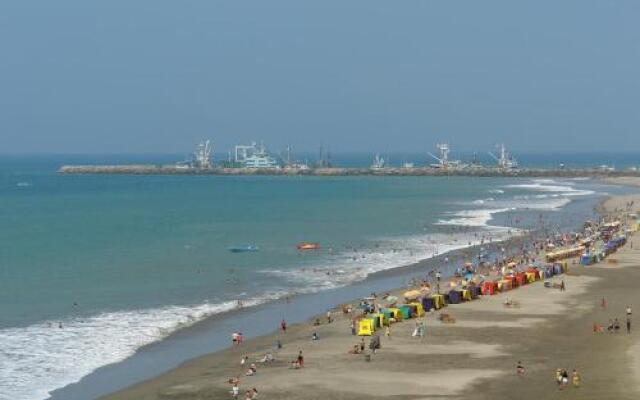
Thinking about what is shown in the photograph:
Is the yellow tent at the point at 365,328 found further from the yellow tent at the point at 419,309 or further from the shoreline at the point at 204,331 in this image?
the shoreline at the point at 204,331

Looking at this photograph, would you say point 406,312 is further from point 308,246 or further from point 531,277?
point 308,246

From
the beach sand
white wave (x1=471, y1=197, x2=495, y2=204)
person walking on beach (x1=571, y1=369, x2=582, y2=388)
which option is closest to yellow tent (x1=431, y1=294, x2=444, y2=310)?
the beach sand

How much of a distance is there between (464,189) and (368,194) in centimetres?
1974

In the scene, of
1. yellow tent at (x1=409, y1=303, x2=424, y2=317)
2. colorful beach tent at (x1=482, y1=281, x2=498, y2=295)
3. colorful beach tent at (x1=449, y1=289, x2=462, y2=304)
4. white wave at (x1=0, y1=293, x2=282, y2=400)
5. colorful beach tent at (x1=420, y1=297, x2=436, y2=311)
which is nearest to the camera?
white wave at (x1=0, y1=293, x2=282, y2=400)

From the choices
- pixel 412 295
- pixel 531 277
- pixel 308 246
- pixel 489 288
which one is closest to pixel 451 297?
pixel 412 295

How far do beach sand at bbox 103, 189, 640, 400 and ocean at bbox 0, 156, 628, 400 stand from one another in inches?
143

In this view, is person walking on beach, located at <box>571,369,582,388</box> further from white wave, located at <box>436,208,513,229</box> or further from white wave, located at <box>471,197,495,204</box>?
white wave, located at <box>471,197,495,204</box>

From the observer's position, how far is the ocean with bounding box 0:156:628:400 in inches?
1260

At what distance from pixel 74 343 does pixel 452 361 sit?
1210 centimetres

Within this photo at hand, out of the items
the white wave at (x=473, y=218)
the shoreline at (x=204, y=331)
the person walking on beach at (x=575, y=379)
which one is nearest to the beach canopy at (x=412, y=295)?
the shoreline at (x=204, y=331)

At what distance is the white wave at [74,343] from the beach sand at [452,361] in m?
2.63

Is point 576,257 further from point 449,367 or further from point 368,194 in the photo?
point 368,194

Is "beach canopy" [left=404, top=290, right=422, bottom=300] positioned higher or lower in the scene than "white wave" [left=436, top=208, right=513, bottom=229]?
→ lower

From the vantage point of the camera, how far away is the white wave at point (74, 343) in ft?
85.4
